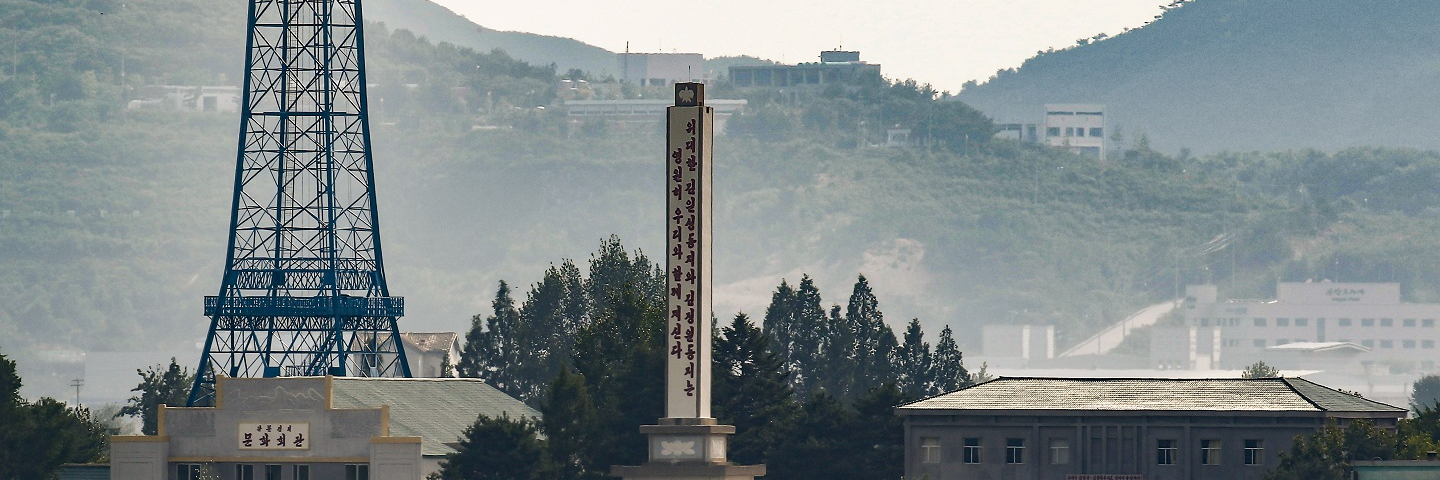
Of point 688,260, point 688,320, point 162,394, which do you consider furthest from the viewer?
point 162,394

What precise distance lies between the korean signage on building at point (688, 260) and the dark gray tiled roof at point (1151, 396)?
2673 cm

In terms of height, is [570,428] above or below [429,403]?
below

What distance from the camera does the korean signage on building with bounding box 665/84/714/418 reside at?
315 feet

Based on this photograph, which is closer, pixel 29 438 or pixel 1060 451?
pixel 1060 451

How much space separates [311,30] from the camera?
16462 centimetres

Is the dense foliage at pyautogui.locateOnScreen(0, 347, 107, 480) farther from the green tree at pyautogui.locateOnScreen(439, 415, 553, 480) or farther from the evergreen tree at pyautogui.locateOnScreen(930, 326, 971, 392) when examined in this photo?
the evergreen tree at pyautogui.locateOnScreen(930, 326, 971, 392)

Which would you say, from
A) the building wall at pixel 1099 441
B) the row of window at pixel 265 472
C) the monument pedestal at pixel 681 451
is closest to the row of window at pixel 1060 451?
the building wall at pixel 1099 441

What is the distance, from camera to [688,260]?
96.6 m

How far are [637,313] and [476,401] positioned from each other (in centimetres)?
893

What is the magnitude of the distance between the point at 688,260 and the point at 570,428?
28738mm

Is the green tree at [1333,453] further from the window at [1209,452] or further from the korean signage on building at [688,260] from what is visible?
the korean signage on building at [688,260]

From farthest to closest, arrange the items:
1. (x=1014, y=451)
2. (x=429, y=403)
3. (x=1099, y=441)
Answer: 1. (x=429, y=403)
2. (x=1014, y=451)
3. (x=1099, y=441)

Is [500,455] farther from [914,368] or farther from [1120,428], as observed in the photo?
[914,368]

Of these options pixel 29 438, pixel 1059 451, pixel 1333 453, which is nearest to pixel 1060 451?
pixel 1059 451
